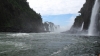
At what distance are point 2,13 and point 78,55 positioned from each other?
15139 centimetres

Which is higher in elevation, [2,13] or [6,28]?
[2,13]

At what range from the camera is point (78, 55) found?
30.1m

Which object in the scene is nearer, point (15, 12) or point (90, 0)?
point (90, 0)

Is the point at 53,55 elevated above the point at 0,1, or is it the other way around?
the point at 0,1

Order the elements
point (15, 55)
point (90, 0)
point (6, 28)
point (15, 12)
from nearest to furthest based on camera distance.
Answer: point (15, 55)
point (90, 0)
point (6, 28)
point (15, 12)

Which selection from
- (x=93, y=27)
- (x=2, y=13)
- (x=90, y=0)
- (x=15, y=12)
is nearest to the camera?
(x=93, y=27)

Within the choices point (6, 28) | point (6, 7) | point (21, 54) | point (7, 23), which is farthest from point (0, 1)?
point (21, 54)

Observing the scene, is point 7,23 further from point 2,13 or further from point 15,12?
point 15,12

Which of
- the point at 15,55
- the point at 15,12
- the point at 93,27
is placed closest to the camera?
the point at 15,55

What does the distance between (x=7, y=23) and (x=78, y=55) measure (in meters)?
151

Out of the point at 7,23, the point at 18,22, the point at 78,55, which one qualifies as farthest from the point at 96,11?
the point at 18,22

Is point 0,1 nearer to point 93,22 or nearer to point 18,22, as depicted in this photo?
point 18,22

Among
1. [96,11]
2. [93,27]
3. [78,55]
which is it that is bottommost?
[78,55]

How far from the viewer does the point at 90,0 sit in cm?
12938
